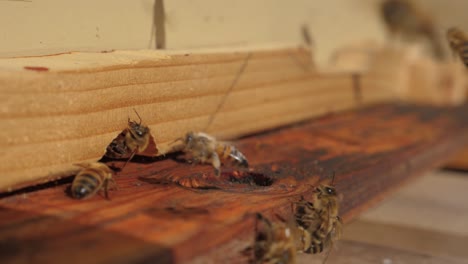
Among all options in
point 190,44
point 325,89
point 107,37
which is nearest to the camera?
point 107,37

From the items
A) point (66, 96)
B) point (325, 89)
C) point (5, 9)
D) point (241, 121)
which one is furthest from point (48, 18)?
point (325, 89)

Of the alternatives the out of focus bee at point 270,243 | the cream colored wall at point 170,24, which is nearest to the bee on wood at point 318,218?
the out of focus bee at point 270,243

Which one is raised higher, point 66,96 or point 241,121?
point 66,96

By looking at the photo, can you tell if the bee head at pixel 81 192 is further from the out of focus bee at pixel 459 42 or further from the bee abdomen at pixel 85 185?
the out of focus bee at pixel 459 42

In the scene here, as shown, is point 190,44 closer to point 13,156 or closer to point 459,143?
point 13,156

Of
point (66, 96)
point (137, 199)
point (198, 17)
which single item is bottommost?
point (137, 199)

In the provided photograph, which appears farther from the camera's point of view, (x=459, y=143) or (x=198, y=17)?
(x=459, y=143)

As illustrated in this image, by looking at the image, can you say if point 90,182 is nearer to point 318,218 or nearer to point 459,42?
point 318,218
